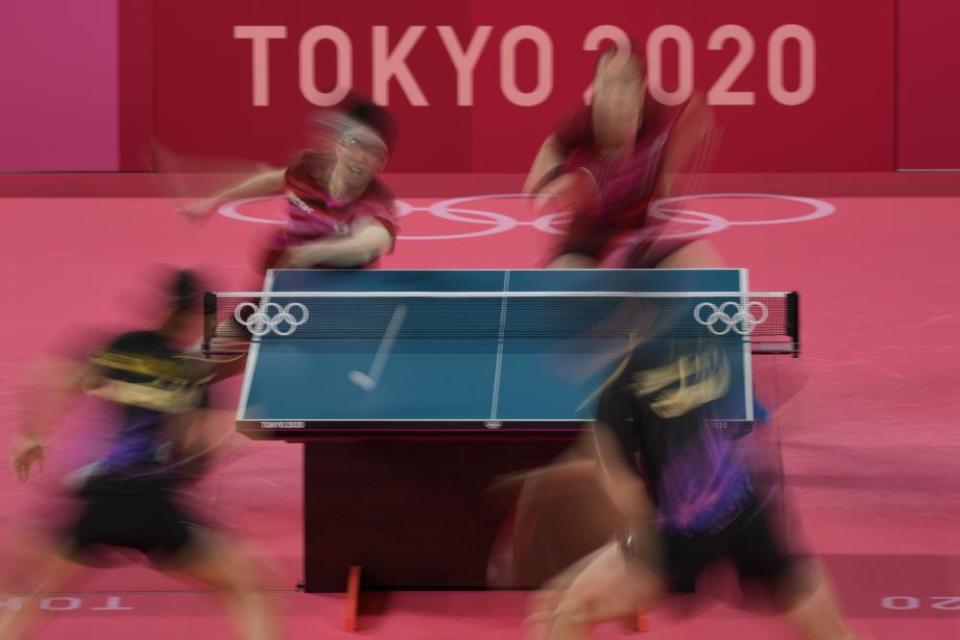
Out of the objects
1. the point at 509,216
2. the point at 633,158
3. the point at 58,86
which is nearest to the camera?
the point at 633,158

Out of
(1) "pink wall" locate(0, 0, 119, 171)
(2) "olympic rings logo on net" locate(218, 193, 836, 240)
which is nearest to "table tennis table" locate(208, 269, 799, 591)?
(2) "olympic rings logo on net" locate(218, 193, 836, 240)

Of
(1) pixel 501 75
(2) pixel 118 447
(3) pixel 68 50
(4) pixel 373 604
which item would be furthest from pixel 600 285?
(3) pixel 68 50

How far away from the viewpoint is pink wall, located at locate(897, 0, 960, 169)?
39.6 feet

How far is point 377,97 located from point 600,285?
7252 mm

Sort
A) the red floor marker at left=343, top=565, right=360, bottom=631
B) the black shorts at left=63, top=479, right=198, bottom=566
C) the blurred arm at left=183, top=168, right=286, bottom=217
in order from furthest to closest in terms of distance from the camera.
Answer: the blurred arm at left=183, top=168, right=286, bottom=217
the red floor marker at left=343, top=565, right=360, bottom=631
the black shorts at left=63, top=479, right=198, bottom=566

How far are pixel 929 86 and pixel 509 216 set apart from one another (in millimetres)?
3385

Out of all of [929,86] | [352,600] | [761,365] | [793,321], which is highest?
[929,86]

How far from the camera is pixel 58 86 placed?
12.3 m

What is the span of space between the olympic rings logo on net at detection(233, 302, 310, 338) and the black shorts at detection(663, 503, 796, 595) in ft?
5.15

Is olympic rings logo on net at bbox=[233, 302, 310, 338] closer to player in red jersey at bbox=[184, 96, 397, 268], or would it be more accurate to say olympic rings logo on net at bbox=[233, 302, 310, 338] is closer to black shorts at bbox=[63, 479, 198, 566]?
player in red jersey at bbox=[184, 96, 397, 268]

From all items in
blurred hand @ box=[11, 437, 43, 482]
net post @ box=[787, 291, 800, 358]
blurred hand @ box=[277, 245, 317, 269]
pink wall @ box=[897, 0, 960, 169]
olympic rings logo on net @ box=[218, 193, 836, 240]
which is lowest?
blurred hand @ box=[11, 437, 43, 482]

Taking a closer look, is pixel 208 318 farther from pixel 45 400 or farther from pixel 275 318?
pixel 45 400

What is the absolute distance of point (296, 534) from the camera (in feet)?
20.0

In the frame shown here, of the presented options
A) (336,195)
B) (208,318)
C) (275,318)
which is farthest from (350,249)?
(208,318)
